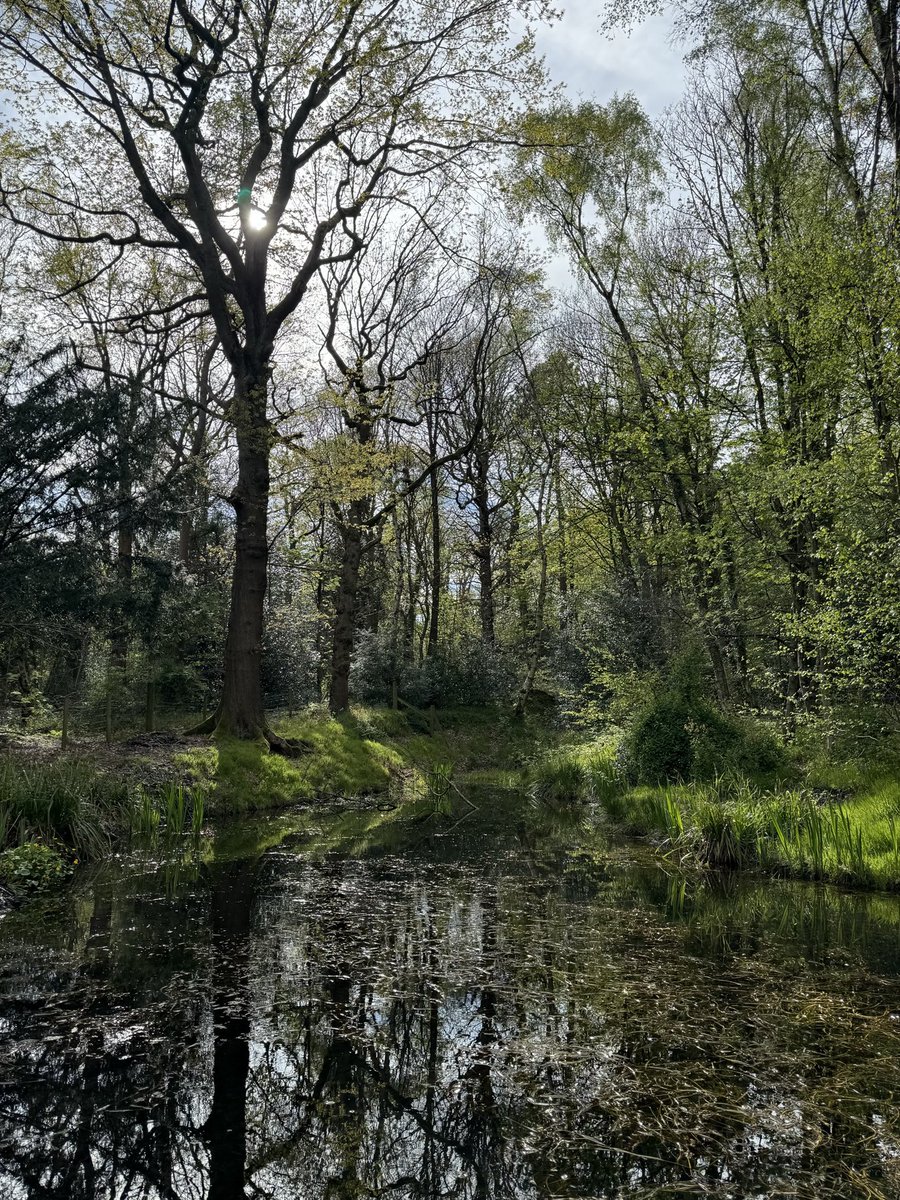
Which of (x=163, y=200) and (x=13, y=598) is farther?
(x=163, y=200)

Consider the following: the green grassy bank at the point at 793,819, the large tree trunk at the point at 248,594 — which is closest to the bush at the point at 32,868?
the large tree trunk at the point at 248,594

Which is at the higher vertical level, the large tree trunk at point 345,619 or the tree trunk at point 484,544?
the tree trunk at point 484,544

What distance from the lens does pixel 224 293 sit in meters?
14.4

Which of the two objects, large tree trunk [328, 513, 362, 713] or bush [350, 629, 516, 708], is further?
bush [350, 629, 516, 708]

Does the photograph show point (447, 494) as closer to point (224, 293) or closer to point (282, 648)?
point (282, 648)

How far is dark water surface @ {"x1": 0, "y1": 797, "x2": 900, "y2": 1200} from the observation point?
2971 millimetres

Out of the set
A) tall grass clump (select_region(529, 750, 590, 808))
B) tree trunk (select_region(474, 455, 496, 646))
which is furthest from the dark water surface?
tree trunk (select_region(474, 455, 496, 646))

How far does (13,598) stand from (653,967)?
30.4 feet

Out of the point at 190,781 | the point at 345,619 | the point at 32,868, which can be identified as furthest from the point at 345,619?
the point at 32,868

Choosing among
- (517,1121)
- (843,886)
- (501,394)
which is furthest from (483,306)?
(517,1121)

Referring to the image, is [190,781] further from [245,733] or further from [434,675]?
[434,675]

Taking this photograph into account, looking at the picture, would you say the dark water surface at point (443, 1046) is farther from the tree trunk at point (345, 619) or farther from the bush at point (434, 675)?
the bush at point (434, 675)

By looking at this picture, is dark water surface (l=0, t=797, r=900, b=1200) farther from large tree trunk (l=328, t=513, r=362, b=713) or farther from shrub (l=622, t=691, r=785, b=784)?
large tree trunk (l=328, t=513, r=362, b=713)

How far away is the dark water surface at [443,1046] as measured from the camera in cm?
297
